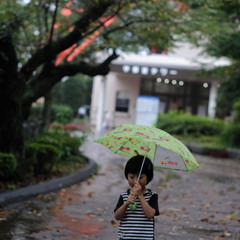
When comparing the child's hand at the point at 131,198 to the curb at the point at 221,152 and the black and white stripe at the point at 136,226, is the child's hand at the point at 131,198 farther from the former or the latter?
the curb at the point at 221,152

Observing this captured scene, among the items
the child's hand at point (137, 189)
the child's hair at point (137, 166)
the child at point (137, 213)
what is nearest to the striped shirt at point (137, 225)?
the child at point (137, 213)

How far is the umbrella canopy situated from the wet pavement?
92.4 inches

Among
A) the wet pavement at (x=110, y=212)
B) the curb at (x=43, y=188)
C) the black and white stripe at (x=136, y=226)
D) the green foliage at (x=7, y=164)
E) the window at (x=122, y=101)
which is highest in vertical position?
the window at (x=122, y=101)

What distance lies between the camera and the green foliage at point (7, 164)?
933cm

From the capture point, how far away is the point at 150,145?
15.4 ft

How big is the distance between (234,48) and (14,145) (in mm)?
13185

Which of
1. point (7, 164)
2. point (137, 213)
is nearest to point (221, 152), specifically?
point (7, 164)

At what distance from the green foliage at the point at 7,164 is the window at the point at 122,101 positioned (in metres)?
28.4

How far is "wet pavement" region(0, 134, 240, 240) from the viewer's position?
23.3 feet

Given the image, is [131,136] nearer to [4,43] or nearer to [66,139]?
[4,43]

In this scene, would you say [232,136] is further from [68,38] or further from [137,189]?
[137,189]

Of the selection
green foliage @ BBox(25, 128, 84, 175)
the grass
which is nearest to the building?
the grass

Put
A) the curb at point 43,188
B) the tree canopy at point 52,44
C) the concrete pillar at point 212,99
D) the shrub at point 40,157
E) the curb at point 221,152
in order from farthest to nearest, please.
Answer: the concrete pillar at point 212,99 → the curb at point 221,152 → the shrub at point 40,157 → the tree canopy at point 52,44 → the curb at point 43,188

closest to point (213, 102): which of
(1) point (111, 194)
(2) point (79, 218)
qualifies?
(1) point (111, 194)
